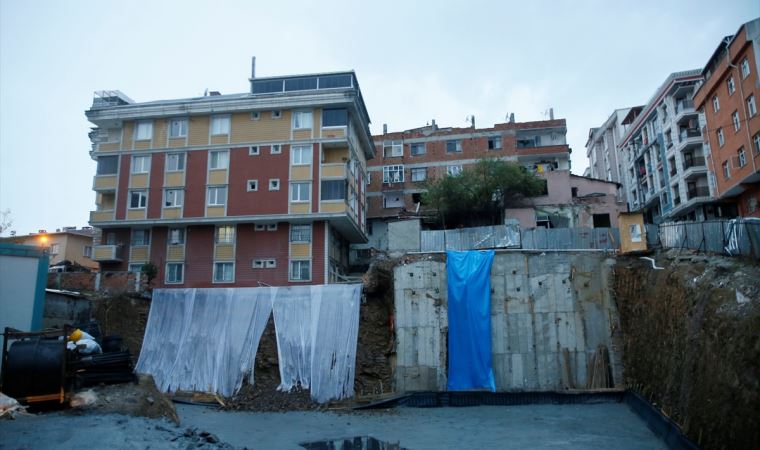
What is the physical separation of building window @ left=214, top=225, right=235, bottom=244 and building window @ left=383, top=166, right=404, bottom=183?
47.1 feet

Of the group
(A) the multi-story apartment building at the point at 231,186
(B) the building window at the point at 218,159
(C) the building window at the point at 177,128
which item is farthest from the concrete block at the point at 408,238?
(C) the building window at the point at 177,128

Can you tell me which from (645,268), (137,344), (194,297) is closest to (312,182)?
(194,297)

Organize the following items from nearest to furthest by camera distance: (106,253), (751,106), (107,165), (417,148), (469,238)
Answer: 1. (469,238)
2. (751,106)
3. (106,253)
4. (107,165)
5. (417,148)

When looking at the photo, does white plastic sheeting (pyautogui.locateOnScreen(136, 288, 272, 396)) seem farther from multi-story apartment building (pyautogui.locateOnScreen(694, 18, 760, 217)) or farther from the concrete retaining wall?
multi-story apartment building (pyautogui.locateOnScreen(694, 18, 760, 217))

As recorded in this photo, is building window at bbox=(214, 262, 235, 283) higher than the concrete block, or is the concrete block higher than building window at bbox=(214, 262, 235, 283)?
the concrete block

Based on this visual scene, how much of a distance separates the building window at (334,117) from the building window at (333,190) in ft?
11.9

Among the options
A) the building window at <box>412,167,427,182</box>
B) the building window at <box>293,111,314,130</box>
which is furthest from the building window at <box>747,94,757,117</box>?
the building window at <box>293,111,314,130</box>

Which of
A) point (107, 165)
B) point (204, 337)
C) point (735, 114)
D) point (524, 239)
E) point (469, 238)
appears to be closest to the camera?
point (204, 337)

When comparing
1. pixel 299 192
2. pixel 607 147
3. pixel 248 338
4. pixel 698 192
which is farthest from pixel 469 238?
pixel 607 147

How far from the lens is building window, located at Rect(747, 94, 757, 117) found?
90.6 feet

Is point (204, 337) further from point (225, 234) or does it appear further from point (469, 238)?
point (469, 238)

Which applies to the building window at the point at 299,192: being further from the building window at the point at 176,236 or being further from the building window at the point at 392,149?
the building window at the point at 392,149

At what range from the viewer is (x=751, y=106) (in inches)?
1102

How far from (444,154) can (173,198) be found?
20.5 meters
